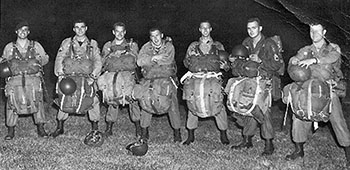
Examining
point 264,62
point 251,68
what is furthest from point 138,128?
point 264,62

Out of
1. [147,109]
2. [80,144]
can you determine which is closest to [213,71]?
[147,109]

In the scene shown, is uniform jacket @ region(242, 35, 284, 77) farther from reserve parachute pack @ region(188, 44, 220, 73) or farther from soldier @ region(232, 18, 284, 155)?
reserve parachute pack @ region(188, 44, 220, 73)

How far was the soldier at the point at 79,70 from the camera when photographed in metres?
7.54

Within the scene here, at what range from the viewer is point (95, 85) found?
25.6 ft

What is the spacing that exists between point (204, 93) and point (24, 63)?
2.58m

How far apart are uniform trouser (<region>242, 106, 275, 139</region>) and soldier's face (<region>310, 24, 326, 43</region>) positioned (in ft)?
3.72

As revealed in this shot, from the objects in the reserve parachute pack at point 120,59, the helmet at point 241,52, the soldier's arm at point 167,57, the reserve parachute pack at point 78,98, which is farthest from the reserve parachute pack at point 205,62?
the reserve parachute pack at point 78,98

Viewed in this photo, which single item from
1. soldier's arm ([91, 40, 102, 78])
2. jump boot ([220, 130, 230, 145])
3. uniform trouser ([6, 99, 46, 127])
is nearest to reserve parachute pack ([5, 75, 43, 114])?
uniform trouser ([6, 99, 46, 127])

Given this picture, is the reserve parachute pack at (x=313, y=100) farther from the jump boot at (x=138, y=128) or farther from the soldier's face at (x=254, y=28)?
the jump boot at (x=138, y=128)

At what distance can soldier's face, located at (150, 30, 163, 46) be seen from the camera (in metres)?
7.44

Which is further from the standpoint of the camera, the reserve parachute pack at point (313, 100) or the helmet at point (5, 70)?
the helmet at point (5, 70)

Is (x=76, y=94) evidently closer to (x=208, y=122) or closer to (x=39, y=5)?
(x=208, y=122)

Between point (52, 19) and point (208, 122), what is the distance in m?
7.40

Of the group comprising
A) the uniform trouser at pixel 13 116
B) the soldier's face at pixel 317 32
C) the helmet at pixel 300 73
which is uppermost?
the soldier's face at pixel 317 32
